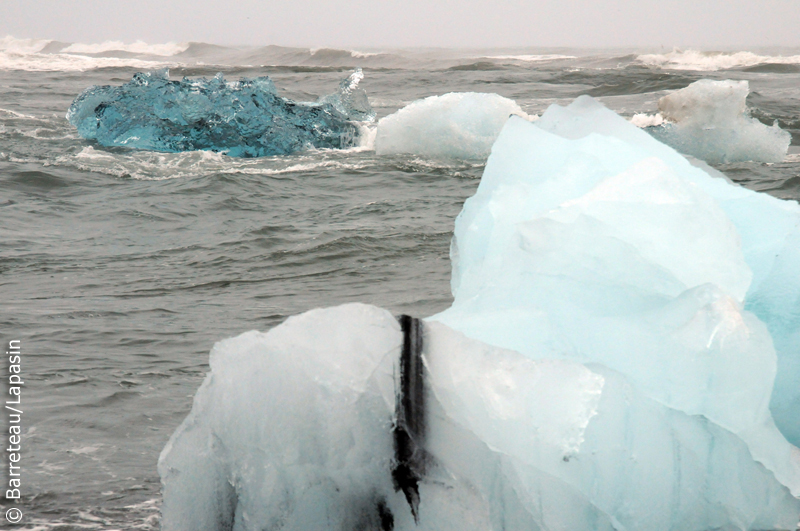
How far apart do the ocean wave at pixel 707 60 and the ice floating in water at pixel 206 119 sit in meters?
20.6

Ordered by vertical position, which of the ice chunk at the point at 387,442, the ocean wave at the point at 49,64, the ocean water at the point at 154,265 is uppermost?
the ocean wave at the point at 49,64

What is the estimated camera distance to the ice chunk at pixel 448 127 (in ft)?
33.2

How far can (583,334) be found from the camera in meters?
2.42

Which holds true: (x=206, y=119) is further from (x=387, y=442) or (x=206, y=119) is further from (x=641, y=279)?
(x=387, y=442)

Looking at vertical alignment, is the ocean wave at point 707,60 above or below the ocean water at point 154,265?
above

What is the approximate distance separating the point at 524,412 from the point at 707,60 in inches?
1281

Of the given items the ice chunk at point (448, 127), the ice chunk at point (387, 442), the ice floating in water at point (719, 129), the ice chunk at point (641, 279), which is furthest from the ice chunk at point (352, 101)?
the ice chunk at point (387, 442)

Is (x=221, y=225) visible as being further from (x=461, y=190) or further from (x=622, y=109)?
(x=622, y=109)

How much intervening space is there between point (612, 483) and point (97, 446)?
1880 millimetres

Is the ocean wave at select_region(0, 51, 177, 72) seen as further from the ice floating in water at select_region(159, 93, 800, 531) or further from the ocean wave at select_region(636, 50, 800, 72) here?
the ice floating in water at select_region(159, 93, 800, 531)

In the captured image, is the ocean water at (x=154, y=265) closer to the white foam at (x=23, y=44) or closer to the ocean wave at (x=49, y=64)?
the ocean wave at (x=49, y=64)

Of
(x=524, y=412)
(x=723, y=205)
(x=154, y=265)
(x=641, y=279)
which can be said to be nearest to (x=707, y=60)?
(x=154, y=265)

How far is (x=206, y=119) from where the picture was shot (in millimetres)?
11180

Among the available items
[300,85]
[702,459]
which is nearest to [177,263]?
[702,459]
